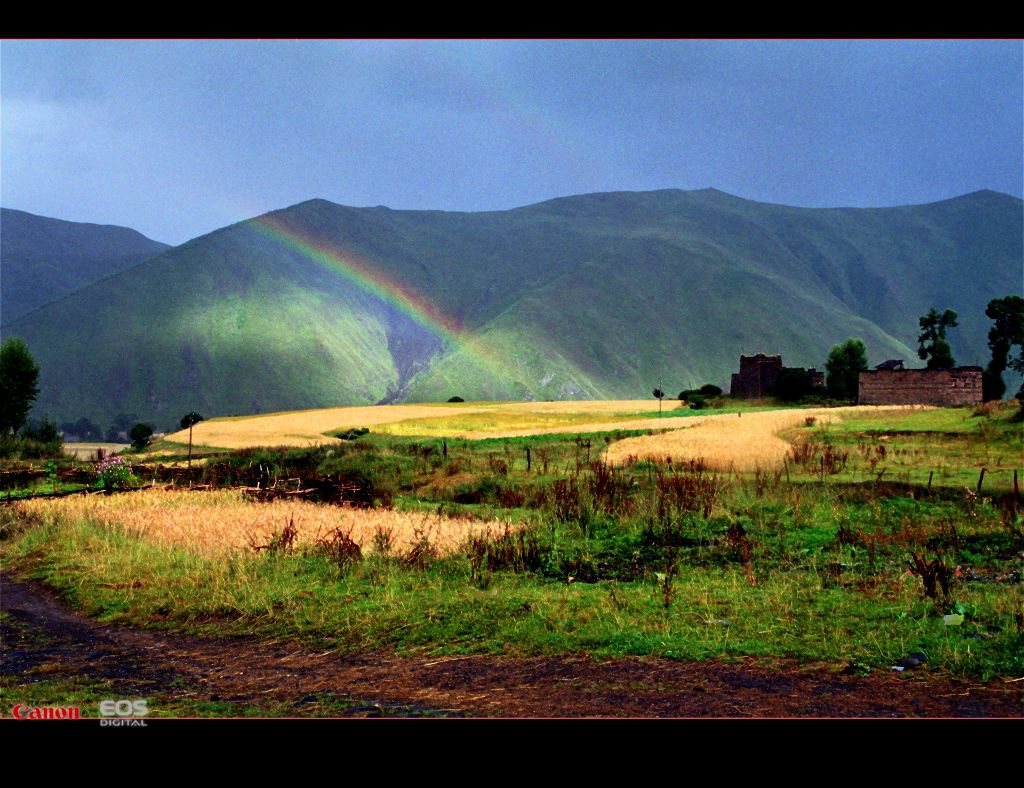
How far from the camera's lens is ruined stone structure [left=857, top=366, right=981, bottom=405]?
4082 inches

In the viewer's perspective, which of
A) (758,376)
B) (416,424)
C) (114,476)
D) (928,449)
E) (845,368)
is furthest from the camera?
(845,368)

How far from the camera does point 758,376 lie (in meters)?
129

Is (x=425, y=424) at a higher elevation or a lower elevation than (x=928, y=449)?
higher

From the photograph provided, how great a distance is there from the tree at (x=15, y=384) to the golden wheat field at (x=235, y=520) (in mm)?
64799

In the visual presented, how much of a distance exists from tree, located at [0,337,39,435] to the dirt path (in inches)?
3199

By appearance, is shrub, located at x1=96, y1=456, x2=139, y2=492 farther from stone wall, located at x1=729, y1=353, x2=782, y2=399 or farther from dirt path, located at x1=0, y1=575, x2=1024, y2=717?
stone wall, located at x1=729, y1=353, x2=782, y2=399

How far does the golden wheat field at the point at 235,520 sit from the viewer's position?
1786 centimetres

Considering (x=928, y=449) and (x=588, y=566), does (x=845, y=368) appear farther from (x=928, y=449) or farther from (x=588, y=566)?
(x=588, y=566)

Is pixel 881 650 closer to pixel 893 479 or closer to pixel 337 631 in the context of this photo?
pixel 337 631

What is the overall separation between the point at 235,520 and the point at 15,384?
74111 mm

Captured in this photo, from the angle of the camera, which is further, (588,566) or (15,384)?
(15,384)

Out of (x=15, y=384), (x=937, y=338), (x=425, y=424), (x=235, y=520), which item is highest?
(x=937, y=338)

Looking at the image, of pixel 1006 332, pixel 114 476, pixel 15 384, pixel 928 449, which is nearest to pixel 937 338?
pixel 1006 332
